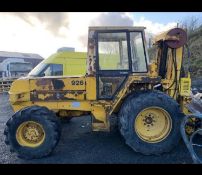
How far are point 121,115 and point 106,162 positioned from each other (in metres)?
0.98

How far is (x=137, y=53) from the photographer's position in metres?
5.67

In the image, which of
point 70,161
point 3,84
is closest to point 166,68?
point 70,161

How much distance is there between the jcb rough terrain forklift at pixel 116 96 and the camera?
521 cm

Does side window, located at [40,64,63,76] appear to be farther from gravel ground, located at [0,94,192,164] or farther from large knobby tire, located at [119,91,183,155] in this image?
large knobby tire, located at [119,91,183,155]

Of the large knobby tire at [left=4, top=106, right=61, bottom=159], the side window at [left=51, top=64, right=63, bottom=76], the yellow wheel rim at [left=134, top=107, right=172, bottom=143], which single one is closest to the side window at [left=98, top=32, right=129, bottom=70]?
the yellow wheel rim at [left=134, top=107, right=172, bottom=143]

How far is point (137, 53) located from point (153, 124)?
158cm

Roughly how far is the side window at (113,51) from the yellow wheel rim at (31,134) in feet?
6.01

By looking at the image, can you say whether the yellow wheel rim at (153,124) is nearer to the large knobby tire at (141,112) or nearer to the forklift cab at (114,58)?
the large knobby tire at (141,112)

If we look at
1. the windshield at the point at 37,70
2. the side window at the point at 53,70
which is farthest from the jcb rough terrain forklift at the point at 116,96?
the side window at the point at 53,70

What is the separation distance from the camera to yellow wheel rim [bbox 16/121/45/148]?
5289mm

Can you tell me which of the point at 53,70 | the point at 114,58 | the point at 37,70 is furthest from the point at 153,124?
the point at 53,70

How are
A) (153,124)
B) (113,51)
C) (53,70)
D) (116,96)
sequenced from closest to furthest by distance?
(153,124) < (116,96) < (113,51) < (53,70)

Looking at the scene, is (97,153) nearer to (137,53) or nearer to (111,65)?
(111,65)
